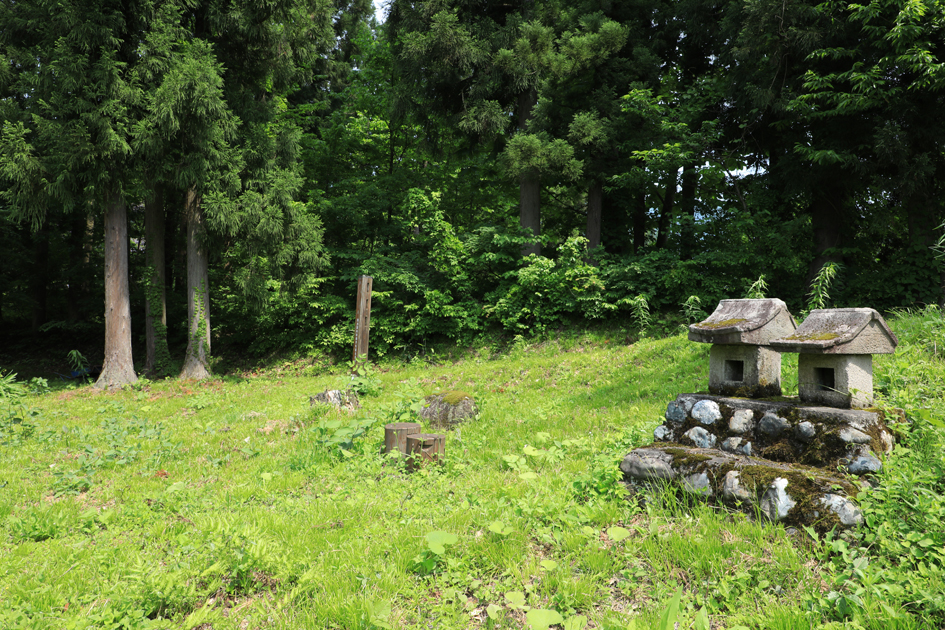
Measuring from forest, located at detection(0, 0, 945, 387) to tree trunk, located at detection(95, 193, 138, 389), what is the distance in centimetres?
5

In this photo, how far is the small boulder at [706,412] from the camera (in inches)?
145

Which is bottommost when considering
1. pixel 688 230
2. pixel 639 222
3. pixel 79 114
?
pixel 688 230

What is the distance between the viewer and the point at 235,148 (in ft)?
40.1

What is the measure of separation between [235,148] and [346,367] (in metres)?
6.55

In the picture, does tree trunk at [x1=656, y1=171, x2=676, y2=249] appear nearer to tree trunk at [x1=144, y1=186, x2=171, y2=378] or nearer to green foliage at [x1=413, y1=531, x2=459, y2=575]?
green foliage at [x1=413, y1=531, x2=459, y2=575]

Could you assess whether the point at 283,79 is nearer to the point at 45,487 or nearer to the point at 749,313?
the point at 45,487

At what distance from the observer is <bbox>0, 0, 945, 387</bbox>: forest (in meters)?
9.51

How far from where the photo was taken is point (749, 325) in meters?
3.67

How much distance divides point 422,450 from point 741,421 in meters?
2.77

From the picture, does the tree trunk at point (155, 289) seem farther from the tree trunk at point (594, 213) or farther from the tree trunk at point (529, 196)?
the tree trunk at point (594, 213)

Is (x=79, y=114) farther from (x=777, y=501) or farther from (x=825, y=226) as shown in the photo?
(x=825, y=226)

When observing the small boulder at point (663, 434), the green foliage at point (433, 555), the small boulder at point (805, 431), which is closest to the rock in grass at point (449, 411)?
the small boulder at point (663, 434)

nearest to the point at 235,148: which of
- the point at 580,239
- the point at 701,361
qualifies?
the point at 580,239

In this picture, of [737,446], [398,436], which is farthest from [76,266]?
[737,446]
